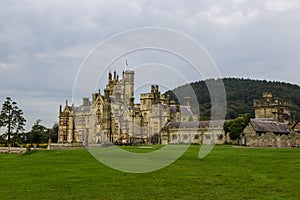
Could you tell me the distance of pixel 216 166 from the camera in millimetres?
26750

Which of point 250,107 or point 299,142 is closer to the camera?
point 299,142

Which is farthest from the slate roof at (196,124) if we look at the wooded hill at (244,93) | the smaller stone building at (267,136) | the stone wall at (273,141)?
the wooded hill at (244,93)

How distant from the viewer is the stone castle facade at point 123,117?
3767 inches

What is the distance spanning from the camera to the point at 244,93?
522 ft

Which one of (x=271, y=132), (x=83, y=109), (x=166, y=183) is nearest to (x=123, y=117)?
(x=83, y=109)

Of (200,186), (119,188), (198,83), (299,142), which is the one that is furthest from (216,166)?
(198,83)

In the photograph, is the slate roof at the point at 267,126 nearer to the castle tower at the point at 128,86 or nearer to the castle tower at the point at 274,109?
the castle tower at the point at 274,109

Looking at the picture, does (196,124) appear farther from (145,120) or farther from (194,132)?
(145,120)

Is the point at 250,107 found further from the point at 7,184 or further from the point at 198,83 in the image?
the point at 7,184

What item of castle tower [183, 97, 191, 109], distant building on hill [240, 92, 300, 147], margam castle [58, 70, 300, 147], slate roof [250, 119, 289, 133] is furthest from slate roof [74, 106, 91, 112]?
slate roof [250, 119, 289, 133]

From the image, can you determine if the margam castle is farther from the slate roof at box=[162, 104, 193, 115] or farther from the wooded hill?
the wooded hill

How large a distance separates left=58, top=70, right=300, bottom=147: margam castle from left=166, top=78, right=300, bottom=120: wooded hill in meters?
19.2

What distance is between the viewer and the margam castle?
8062cm

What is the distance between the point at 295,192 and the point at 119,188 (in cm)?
743
